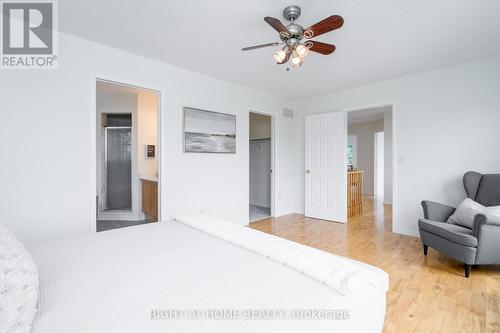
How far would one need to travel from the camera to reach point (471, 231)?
2.41 meters

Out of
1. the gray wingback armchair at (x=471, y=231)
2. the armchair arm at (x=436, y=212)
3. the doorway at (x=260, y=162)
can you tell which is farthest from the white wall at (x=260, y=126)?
the gray wingback armchair at (x=471, y=231)

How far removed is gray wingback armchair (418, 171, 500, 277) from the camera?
7.22 feet

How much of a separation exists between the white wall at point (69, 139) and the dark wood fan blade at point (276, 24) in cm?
188

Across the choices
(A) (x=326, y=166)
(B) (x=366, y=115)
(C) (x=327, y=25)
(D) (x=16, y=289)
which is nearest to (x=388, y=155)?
(B) (x=366, y=115)

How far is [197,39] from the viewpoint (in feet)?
8.30

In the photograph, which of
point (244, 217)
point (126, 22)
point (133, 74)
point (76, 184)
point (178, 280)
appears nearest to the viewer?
point (178, 280)

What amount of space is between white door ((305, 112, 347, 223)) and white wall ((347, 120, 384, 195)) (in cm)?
381

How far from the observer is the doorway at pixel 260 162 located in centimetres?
553

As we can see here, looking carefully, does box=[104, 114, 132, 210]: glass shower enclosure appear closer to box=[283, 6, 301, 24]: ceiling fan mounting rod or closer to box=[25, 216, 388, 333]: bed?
box=[25, 216, 388, 333]: bed

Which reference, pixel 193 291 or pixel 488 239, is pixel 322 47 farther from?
pixel 488 239

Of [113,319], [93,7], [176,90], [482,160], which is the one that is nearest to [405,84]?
[482,160]

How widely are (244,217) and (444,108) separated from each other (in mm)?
3402

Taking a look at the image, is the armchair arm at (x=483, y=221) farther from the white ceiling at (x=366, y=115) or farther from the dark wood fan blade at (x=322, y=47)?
the white ceiling at (x=366, y=115)

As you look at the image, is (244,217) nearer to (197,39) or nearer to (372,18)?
(197,39)
